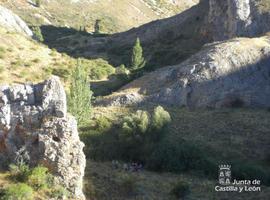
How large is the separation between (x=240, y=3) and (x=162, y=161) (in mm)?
42179

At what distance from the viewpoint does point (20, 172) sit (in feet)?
75.1

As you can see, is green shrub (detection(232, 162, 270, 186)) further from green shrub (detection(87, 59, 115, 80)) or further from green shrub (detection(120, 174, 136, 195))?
green shrub (detection(87, 59, 115, 80))

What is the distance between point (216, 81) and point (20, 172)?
28.5 meters

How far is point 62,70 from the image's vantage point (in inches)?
2378

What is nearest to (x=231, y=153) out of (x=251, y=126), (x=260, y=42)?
(x=251, y=126)

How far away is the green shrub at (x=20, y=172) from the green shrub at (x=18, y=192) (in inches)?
37.7

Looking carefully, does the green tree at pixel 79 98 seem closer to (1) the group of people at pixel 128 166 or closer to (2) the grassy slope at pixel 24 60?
(1) the group of people at pixel 128 166

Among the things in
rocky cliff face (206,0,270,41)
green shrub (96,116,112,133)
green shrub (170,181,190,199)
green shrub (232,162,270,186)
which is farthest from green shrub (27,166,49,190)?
rocky cliff face (206,0,270,41)

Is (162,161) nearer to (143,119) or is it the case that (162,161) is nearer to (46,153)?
(143,119)

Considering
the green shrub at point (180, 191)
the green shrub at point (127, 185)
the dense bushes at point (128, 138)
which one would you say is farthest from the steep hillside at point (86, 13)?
the green shrub at point (180, 191)

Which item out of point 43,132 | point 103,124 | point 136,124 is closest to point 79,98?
point 103,124

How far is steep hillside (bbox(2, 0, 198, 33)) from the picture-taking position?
138375 mm

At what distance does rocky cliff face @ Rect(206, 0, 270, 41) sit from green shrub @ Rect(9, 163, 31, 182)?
153ft

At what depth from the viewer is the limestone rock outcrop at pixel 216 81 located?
46281 millimetres
